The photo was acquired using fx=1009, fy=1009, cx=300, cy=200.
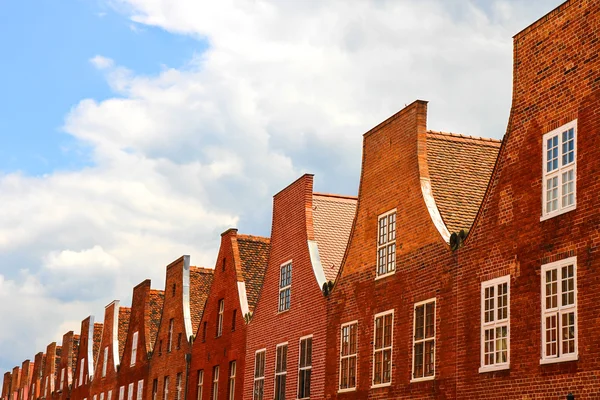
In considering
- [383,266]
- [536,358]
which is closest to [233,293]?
[383,266]

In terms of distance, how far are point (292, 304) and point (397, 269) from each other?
8470 mm

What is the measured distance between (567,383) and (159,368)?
3385 cm

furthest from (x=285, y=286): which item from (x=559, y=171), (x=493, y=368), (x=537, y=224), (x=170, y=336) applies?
(x=559, y=171)

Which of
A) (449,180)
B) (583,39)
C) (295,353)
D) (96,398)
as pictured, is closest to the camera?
(583,39)

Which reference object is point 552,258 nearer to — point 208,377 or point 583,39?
point 583,39

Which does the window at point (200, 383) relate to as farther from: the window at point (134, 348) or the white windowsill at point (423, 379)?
the white windowsill at point (423, 379)

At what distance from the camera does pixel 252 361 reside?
38656 mm

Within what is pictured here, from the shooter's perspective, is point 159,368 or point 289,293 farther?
point 159,368

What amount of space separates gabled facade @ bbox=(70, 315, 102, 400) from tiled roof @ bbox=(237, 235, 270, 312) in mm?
25532

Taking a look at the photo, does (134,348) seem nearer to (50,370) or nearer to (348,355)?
(348,355)

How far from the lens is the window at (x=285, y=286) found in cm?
3634

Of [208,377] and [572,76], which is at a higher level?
[572,76]

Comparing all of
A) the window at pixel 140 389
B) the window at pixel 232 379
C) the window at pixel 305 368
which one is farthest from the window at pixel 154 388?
the window at pixel 305 368

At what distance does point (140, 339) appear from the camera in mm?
55281
